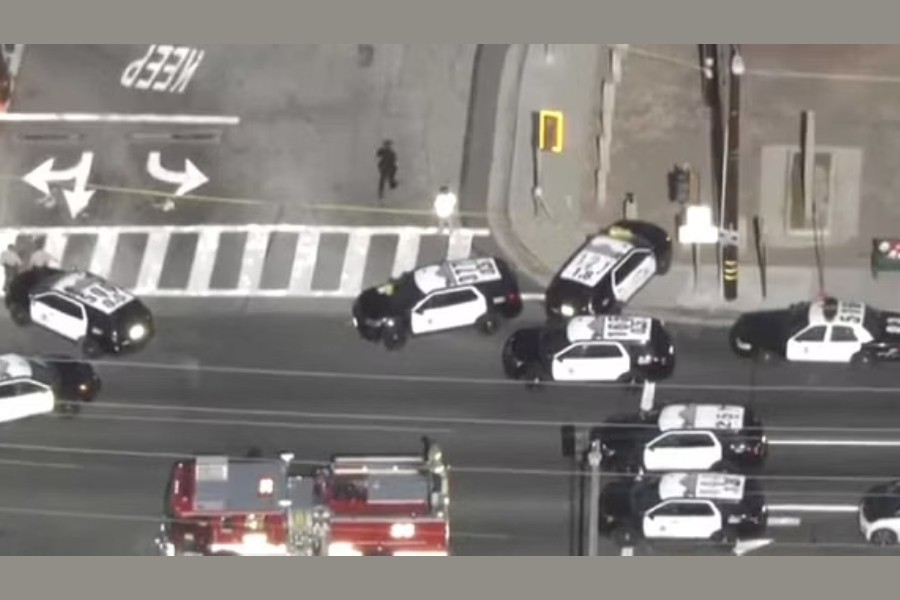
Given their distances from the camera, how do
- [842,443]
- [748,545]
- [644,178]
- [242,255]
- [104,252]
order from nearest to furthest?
[748,545]
[842,443]
[242,255]
[104,252]
[644,178]

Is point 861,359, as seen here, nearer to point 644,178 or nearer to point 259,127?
point 644,178

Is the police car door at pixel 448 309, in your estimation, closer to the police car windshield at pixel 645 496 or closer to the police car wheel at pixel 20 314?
the police car windshield at pixel 645 496

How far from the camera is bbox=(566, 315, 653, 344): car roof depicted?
84625 mm

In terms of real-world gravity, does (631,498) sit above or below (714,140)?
below

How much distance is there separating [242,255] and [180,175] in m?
2.97

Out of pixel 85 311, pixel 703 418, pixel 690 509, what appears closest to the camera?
pixel 690 509

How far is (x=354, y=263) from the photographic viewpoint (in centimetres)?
8806

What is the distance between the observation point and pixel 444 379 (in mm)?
85500

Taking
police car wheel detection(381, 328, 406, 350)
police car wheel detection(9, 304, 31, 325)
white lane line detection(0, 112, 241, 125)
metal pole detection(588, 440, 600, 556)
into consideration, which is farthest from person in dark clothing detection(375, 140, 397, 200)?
metal pole detection(588, 440, 600, 556)

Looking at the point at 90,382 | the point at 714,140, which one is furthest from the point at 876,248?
the point at 90,382

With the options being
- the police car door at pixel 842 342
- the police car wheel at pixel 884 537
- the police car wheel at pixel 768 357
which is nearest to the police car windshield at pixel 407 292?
the police car wheel at pixel 768 357

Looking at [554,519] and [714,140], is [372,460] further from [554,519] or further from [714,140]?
[714,140]

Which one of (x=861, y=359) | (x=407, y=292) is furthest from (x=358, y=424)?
(x=861, y=359)

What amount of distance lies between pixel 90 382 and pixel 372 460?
7.38 metres
